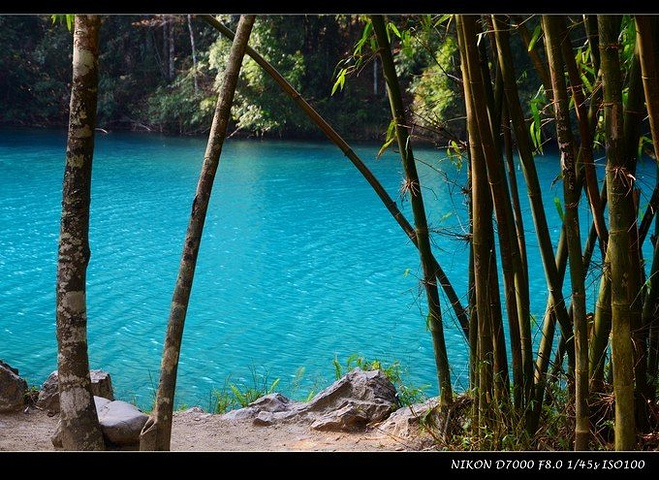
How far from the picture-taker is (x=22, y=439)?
2545 mm

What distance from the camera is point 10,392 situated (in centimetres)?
289

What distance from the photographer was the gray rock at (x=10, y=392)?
285 centimetres

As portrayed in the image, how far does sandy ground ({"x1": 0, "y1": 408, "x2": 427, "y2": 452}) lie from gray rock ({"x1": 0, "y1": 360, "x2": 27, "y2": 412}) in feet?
0.10

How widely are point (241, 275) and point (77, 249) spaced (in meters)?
5.59

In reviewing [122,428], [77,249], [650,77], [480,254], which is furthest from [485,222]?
[122,428]

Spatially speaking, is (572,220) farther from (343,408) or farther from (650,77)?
(343,408)

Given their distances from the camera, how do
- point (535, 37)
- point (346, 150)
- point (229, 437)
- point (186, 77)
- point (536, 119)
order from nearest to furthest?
point (535, 37)
point (536, 119)
point (346, 150)
point (229, 437)
point (186, 77)

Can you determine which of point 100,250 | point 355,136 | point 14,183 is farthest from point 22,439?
point 355,136

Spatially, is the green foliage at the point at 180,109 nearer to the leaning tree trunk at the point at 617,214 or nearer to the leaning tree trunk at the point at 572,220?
the leaning tree trunk at the point at 572,220

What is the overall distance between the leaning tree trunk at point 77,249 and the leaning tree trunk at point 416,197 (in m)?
0.67

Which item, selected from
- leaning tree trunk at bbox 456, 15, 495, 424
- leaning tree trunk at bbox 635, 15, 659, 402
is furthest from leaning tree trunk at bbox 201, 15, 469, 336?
leaning tree trunk at bbox 635, 15, 659, 402

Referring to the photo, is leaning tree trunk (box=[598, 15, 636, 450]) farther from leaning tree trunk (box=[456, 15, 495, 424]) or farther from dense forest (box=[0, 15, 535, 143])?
dense forest (box=[0, 15, 535, 143])

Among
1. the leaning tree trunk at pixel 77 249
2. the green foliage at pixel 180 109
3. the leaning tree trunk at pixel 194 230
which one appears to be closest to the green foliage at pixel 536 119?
the leaning tree trunk at pixel 194 230
